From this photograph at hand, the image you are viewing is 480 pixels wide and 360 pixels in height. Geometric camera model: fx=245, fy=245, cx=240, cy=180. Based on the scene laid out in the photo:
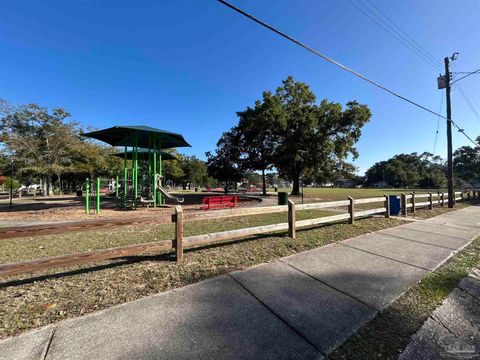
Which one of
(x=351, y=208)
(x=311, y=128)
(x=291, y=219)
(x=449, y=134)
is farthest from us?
(x=311, y=128)

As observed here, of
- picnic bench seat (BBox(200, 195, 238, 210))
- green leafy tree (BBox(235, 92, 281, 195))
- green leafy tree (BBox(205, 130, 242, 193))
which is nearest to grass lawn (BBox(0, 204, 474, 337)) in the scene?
picnic bench seat (BBox(200, 195, 238, 210))

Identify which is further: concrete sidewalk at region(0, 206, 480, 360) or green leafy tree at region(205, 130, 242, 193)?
green leafy tree at region(205, 130, 242, 193)

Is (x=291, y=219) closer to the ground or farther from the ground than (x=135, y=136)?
closer to the ground

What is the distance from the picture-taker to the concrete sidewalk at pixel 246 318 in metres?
2.25

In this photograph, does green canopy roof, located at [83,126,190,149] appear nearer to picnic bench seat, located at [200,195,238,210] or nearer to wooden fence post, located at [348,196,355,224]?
picnic bench seat, located at [200,195,238,210]

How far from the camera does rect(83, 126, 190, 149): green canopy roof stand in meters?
12.7

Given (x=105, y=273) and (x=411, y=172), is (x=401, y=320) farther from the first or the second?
(x=411, y=172)

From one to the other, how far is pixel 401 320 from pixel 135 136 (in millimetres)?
13918

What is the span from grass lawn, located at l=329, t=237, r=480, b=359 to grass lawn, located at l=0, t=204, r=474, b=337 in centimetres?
218

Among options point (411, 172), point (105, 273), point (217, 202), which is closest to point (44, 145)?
point (217, 202)

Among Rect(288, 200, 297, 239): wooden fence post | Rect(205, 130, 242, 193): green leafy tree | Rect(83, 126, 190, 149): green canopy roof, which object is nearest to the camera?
Rect(288, 200, 297, 239): wooden fence post

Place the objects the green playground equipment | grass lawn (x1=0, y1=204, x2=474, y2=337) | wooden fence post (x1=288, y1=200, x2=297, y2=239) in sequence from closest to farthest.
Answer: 1. grass lawn (x1=0, y1=204, x2=474, y2=337)
2. wooden fence post (x1=288, y1=200, x2=297, y2=239)
3. the green playground equipment

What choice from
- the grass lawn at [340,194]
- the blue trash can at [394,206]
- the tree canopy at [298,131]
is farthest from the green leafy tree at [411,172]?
the blue trash can at [394,206]

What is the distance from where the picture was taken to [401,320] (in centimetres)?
282
